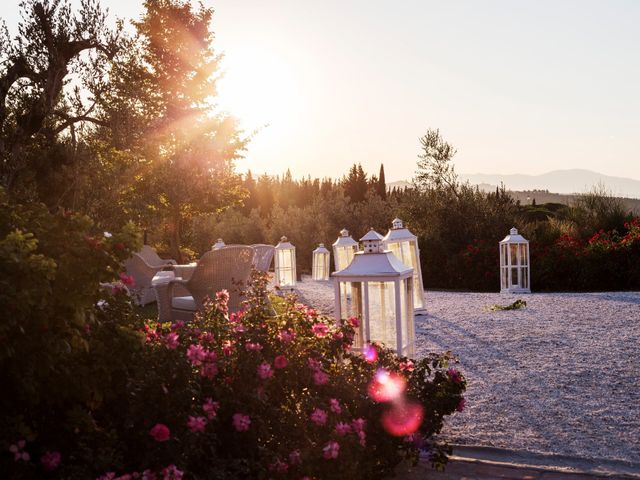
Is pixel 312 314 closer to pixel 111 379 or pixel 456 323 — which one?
pixel 111 379

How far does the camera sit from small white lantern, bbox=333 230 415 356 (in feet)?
18.1

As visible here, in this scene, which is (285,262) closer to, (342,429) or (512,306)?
(512,306)

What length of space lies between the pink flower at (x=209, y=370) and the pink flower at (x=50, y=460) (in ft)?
2.43

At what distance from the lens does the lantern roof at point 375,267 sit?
5477mm

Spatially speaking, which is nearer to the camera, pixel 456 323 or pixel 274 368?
pixel 274 368

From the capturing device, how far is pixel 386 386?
11.9ft

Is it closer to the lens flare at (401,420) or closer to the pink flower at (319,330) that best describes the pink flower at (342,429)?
the lens flare at (401,420)

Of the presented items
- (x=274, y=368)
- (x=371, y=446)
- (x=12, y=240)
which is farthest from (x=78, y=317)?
(x=371, y=446)

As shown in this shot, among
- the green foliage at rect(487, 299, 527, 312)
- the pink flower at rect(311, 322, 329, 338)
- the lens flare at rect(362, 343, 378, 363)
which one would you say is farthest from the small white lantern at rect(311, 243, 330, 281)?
the pink flower at rect(311, 322, 329, 338)

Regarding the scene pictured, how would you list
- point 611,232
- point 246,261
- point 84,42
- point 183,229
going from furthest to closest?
point 183,229, point 611,232, point 84,42, point 246,261

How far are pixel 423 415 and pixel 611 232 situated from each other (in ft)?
43.2

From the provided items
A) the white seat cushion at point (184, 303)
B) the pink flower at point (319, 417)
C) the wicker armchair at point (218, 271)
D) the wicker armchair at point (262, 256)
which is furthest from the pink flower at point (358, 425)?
the wicker armchair at point (262, 256)

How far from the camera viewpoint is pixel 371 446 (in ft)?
11.3

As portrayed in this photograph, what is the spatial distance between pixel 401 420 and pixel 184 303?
17.2 ft
